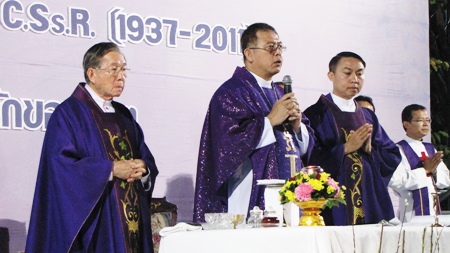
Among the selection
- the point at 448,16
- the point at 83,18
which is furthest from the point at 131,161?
the point at 448,16

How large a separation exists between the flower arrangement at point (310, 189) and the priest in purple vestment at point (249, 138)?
792 mm

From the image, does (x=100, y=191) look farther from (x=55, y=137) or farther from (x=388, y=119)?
(x=388, y=119)

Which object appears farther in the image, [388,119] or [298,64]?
[388,119]

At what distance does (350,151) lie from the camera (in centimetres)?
581

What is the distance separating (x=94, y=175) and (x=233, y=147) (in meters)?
0.81

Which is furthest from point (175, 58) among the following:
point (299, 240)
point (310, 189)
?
point (299, 240)

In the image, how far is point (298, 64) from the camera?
735cm

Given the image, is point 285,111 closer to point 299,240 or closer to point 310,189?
point 310,189

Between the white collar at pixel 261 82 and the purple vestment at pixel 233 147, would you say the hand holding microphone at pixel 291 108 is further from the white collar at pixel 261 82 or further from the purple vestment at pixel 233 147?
the white collar at pixel 261 82

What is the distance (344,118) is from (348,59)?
0.39m

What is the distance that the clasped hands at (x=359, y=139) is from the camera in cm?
570

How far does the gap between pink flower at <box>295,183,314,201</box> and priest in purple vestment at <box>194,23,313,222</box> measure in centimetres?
87

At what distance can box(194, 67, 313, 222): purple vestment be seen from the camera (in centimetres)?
527

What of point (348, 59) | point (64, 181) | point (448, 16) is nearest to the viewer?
point (64, 181)
